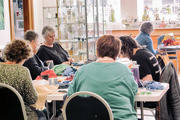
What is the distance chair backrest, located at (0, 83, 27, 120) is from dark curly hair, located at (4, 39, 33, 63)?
0.38 metres

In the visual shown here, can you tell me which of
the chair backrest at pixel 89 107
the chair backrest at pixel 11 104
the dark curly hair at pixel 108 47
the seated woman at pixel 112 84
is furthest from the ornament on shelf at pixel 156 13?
the chair backrest at pixel 89 107

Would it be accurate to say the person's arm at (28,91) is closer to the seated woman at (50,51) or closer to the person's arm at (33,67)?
the person's arm at (33,67)

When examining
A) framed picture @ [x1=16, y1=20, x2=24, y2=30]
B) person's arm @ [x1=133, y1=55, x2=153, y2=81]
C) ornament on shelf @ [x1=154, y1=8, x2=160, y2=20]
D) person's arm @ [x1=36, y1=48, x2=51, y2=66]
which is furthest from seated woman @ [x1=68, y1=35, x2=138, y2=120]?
ornament on shelf @ [x1=154, y1=8, x2=160, y2=20]

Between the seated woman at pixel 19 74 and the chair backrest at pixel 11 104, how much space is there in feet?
0.49

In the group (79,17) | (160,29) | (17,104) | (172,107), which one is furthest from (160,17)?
(17,104)

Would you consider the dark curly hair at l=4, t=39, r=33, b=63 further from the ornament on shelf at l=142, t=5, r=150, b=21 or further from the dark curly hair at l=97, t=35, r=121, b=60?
the ornament on shelf at l=142, t=5, r=150, b=21

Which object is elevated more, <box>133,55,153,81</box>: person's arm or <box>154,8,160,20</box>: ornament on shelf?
<box>154,8,160,20</box>: ornament on shelf

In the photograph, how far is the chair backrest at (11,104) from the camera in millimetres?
2395

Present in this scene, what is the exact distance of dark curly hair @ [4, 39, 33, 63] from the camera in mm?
2703

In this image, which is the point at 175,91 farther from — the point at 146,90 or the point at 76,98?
the point at 76,98

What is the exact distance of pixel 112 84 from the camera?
2.32 meters

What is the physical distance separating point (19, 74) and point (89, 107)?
740 mm

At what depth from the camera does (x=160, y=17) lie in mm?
11211

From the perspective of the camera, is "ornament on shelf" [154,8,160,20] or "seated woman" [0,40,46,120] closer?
"seated woman" [0,40,46,120]
